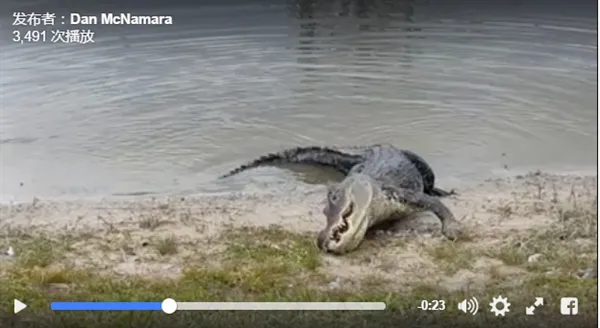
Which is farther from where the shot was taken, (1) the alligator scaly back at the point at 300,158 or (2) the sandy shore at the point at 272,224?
(1) the alligator scaly back at the point at 300,158

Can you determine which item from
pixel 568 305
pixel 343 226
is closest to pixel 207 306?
pixel 343 226

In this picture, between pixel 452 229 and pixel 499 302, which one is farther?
pixel 452 229

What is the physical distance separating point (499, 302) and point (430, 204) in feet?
0.97

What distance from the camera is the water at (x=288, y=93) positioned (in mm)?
1787

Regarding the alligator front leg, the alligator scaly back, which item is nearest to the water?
the alligator scaly back

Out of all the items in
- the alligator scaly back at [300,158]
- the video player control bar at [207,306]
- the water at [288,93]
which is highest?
the water at [288,93]

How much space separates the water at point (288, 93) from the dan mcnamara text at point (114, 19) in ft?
0.13

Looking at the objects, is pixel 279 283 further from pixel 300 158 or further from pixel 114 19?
pixel 114 19

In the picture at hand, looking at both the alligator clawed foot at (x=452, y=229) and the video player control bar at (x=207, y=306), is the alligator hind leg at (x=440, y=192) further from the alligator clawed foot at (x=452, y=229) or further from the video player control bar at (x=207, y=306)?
the video player control bar at (x=207, y=306)

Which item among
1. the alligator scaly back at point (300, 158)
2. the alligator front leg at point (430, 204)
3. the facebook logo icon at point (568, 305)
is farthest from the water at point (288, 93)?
the facebook logo icon at point (568, 305)

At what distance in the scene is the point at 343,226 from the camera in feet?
6.31

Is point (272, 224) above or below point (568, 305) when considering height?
above

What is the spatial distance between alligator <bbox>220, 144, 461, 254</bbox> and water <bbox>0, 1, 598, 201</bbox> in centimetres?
10

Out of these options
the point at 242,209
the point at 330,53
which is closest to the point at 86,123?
the point at 242,209
